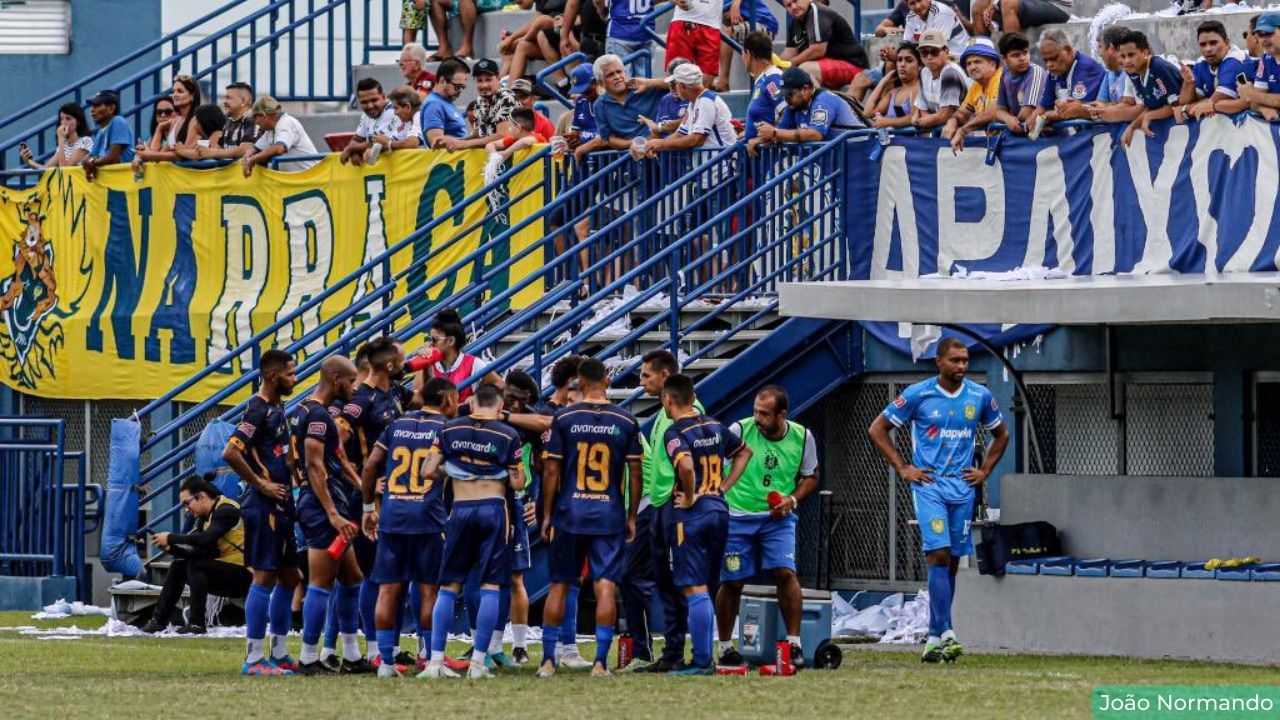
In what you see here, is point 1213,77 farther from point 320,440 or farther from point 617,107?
point 320,440

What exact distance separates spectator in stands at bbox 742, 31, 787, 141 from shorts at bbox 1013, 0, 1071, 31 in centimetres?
213

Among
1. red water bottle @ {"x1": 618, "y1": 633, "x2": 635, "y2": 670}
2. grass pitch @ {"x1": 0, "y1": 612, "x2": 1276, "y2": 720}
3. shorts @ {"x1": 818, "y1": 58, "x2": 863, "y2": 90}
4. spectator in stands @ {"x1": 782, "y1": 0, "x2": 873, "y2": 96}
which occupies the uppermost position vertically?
spectator in stands @ {"x1": 782, "y1": 0, "x2": 873, "y2": 96}

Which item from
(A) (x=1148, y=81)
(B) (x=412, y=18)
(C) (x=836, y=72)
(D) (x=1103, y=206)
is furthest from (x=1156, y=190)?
(B) (x=412, y=18)

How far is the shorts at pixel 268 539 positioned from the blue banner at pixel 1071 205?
568cm

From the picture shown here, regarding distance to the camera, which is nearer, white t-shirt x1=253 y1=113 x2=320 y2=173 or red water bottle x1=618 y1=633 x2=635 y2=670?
red water bottle x1=618 y1=633 x2=635 y2=670

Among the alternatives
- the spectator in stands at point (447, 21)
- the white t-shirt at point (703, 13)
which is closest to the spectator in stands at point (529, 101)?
the white t-shirt at point (703, 13)

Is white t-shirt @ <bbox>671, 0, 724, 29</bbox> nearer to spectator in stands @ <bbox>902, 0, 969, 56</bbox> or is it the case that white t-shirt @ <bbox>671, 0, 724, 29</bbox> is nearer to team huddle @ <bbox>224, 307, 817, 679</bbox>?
spectator in stands @ <bbox>902, 0, 969, 56</bbox>

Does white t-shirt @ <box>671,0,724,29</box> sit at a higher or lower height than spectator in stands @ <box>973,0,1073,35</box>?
higher

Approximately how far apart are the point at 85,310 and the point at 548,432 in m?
10.4

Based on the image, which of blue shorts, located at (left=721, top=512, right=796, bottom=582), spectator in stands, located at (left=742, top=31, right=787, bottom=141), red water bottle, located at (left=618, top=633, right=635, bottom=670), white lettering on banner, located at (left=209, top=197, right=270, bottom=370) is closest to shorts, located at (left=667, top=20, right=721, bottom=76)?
spectator in stands, located at (left=742, top=31, right=787, bottom=141)

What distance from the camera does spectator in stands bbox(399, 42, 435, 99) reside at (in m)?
23.7

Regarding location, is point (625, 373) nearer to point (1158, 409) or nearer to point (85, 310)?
point (1158, 409)

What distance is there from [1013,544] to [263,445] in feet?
16.2

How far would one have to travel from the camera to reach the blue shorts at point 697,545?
14.7m
